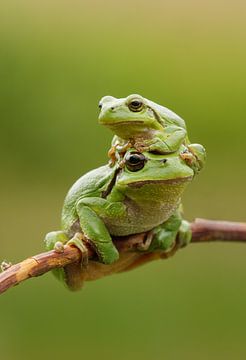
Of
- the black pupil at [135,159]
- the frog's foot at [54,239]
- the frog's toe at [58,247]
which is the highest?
the black pupil at [135,159]

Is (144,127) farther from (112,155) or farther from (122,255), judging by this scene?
(122,255)

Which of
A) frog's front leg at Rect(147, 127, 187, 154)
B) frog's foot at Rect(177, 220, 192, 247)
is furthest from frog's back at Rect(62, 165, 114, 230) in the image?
frog's foot at Rect(177, 220, 192, 247)

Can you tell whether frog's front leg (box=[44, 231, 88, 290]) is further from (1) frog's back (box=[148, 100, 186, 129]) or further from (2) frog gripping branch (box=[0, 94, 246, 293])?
(1) frog's back (box=[148, 100, 186, 129])

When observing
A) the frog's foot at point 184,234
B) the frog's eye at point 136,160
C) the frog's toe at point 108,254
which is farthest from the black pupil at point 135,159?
the frog's foot at point 184,234

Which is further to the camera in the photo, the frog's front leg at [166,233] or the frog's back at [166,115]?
the frog's front leg at [166,233]

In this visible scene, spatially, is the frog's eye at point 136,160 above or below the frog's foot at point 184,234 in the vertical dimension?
above

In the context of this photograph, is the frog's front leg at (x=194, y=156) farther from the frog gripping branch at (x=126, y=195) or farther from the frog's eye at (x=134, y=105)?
the frog's eye at (x=134, y=105)

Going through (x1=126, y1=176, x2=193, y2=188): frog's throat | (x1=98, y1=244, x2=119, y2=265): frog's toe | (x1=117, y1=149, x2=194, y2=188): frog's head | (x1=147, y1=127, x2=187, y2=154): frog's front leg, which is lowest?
(x1=98, y1=244, x2=119, y2=265): frog's toe
